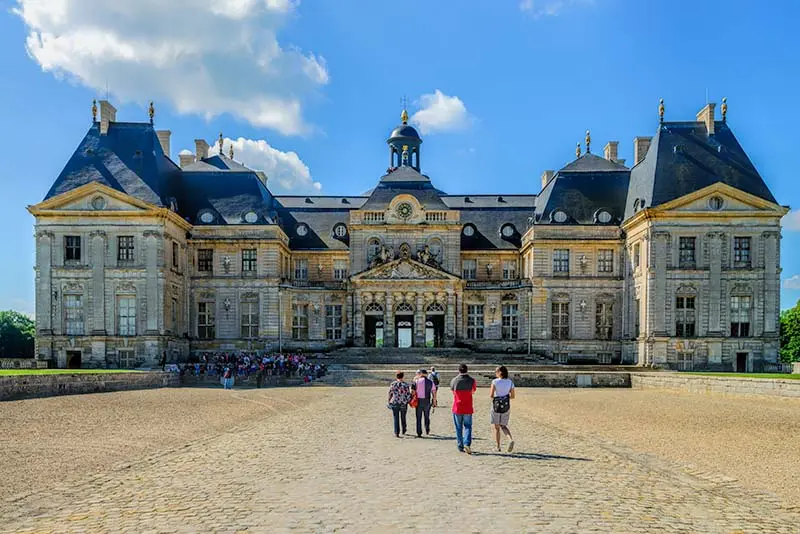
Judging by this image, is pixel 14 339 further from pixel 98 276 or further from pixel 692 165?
pixel 692 165

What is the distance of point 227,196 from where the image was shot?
58.1 metres

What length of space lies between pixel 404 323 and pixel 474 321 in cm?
565

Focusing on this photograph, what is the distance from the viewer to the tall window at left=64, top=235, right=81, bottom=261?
5156 centimetres

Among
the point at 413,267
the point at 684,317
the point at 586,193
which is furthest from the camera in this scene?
the point at 586,193

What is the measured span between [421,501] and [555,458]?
5317mm

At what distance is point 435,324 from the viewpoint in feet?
198

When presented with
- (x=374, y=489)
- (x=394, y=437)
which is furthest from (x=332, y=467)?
(x=394, y=437)

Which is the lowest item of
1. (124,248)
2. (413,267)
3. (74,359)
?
(74,359)

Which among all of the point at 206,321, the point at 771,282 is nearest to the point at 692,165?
the point at 771,282

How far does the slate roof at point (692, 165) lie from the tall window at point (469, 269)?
13188 mm

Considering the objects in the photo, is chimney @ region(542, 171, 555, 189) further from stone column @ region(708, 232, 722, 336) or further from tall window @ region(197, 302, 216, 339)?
tall window @ region(197, 302, 216, 339)

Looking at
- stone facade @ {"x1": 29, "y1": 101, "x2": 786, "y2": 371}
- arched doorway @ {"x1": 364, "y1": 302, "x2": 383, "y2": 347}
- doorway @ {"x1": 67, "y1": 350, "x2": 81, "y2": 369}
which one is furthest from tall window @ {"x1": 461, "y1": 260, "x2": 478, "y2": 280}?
doorway @ {"x1": 67, "y1": 350, "x2": 81, "y2": 369}

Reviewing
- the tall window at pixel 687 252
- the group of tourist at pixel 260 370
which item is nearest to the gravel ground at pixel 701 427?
the group of tourist at pixel 260 370

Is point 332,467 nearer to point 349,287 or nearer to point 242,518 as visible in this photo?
point 242,518
